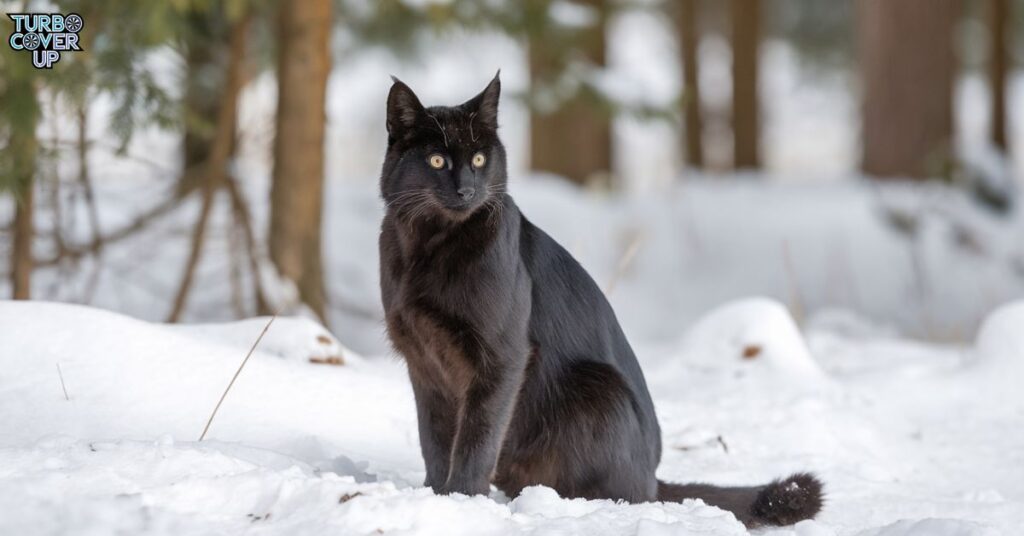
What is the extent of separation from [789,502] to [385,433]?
1421mm

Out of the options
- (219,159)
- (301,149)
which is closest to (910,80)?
(301,149)

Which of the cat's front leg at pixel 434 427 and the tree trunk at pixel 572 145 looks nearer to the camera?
the cat's front leg at pixel 434 427

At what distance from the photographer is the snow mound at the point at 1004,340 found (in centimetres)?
487

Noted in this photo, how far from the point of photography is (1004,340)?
4.95 metres

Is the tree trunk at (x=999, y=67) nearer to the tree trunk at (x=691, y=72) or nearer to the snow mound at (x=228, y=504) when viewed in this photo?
the tree trunk at (x=691, y=72)

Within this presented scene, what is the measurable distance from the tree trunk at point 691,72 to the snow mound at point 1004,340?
923 centimetres

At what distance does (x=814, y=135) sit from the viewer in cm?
2619

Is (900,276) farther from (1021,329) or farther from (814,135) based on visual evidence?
(814,135)

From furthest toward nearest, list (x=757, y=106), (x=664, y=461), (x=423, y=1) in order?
(x=757, y=106)
(x=423, y=1)
(x=664, y=461)

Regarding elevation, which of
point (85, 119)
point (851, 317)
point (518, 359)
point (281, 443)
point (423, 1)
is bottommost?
point (851, 317)

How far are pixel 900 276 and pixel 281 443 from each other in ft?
23.5

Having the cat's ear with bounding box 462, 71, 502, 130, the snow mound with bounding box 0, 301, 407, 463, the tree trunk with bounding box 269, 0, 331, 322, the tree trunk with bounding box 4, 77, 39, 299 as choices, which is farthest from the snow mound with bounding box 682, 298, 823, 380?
the tree trunk with bounding box 4, 77, 39, 299

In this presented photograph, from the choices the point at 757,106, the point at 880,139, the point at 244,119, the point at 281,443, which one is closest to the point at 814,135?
the point at 757,106

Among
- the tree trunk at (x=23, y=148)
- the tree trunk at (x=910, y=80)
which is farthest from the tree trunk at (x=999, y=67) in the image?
the tree trunk at (x=23, y=148)
